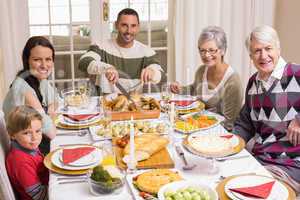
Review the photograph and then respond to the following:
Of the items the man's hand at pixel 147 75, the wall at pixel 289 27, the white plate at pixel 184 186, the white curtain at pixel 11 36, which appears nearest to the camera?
the white plate at pixel 184 186

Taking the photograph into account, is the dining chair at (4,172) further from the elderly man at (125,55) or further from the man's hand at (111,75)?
the elderly man at (125,55)

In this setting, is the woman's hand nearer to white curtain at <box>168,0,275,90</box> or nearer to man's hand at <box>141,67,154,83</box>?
man's hand at <box>141,67,154,83</box>

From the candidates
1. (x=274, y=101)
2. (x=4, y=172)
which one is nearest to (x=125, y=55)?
(x=274, y=101)

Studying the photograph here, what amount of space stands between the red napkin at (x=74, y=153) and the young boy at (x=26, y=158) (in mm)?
141

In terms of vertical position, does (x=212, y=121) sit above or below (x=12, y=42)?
below

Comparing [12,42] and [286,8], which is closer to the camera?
[12,42]

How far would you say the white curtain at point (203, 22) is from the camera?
4.19m

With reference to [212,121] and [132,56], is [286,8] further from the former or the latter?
[212,121]

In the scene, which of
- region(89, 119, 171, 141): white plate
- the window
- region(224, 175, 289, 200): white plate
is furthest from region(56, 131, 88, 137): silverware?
the window

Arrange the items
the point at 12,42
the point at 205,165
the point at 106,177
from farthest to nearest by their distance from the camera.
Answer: the point at 12,42
the point at 205,165
the point at 106,177

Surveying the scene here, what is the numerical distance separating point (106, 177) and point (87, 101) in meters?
1.11

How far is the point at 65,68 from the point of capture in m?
4.32

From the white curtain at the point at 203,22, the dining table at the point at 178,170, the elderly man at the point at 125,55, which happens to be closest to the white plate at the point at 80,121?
the dining table at the point at 178,170

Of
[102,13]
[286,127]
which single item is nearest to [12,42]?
[102,13]
